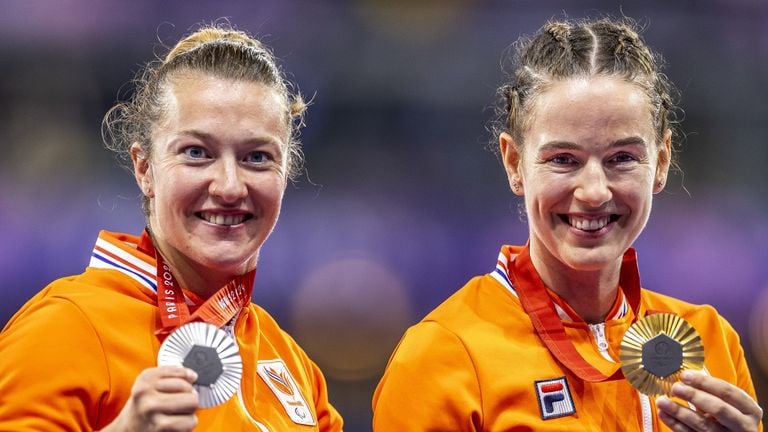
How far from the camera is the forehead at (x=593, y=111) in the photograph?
2.54m

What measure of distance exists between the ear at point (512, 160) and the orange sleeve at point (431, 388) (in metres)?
0.46

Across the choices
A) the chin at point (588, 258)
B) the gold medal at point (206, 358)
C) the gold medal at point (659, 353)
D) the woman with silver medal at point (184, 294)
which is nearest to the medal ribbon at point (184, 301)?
the woman with silver medal at point (184, 294)

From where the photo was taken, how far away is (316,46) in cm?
577

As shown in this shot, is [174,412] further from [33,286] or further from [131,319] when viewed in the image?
[33,286]

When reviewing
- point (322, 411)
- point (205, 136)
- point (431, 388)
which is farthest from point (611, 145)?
point (322, 411)

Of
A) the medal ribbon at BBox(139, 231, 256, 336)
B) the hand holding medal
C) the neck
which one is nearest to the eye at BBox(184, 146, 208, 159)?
the medal ribbon at BBox(139, 231, 256, 336)

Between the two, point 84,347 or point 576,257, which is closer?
point 84,347

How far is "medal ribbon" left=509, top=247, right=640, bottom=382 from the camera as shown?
2.52 m

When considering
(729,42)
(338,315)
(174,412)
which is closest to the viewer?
(174,412)

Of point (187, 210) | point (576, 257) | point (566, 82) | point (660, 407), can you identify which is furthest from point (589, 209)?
point (187, 210)

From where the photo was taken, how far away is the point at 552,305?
8.72 ft

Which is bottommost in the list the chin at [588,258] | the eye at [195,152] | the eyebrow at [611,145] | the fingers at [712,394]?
the fingers at [712,394]

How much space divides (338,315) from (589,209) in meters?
3.03

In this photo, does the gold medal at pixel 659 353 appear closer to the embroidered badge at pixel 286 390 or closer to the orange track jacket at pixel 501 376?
the orange track jacket at pixel 501 376
